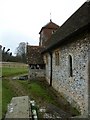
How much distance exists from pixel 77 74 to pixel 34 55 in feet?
54.5

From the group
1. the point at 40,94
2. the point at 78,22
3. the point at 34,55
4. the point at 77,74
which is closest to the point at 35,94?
the point at 40,94

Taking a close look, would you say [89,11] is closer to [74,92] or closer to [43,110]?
[74,92]

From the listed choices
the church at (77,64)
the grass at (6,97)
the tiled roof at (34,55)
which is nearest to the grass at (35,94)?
the grass at (6,97)

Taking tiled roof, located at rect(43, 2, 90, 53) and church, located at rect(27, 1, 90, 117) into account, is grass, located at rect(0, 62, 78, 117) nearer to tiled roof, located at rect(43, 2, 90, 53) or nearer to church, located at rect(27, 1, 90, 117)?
church, located at rect(27, 1, 90, 117)

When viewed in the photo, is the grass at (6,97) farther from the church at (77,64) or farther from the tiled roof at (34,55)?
the tiled roof at (34,55)

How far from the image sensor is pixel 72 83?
544 inches

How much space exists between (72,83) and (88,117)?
4274mm

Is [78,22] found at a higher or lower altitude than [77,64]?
higher

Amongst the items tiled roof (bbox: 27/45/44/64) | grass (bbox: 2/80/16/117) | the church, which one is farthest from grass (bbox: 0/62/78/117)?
tiled roof (bbox: 27/45/44/64)

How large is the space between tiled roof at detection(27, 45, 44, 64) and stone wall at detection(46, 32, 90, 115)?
38.3ft

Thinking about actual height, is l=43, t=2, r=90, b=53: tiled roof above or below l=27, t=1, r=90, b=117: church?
above

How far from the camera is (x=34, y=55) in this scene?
95.6 ft

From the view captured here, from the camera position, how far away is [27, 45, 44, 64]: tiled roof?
2796 cm

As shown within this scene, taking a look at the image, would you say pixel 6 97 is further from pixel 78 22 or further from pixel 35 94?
pixel 78 22
